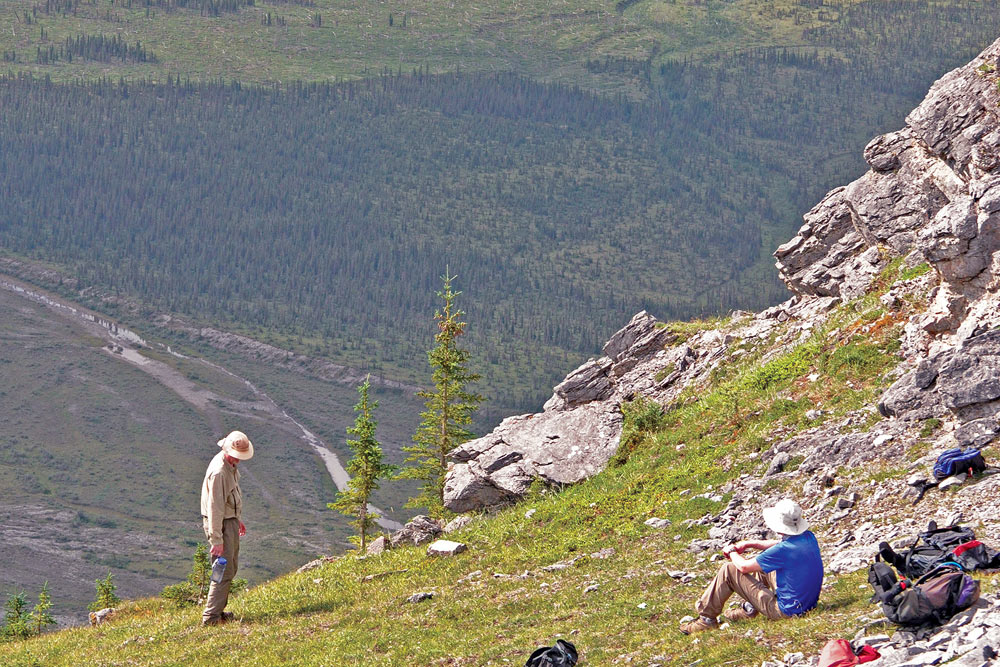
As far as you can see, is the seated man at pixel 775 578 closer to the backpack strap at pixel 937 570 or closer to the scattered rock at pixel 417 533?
the backpack strap at pixel 937 570

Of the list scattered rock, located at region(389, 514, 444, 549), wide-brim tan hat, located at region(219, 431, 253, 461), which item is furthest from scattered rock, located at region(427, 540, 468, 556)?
wide-brim tan hat, located at region(219, 431, 253, 461)

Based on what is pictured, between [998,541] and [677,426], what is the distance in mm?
14530

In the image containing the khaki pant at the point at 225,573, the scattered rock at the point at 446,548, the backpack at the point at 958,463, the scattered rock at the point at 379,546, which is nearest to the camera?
the backpack at the point at 958,463

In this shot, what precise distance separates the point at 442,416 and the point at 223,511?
31769 mm

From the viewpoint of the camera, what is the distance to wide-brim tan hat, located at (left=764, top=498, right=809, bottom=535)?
1678 cm

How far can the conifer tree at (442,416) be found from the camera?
5216cm

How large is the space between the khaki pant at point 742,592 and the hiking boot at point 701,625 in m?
0.08

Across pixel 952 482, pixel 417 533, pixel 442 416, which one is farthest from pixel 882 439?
pixel 442 416

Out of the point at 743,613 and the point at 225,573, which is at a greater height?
the point at 743,613

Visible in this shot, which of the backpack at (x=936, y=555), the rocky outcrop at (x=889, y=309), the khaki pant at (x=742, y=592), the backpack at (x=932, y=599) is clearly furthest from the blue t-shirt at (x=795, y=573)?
the rocky outcrop at (x=889, y=309)

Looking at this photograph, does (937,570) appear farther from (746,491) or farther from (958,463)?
(746,491)

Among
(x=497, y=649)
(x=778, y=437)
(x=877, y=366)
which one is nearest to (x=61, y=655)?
(x=497, y=649)

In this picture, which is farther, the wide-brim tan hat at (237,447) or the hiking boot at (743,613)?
the wide-brim tan hat at (237,447)

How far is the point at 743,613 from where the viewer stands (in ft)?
57.2
